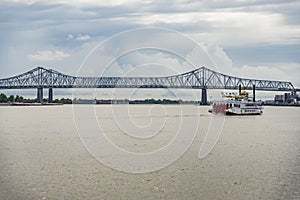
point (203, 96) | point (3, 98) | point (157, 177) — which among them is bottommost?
point (157, 177)

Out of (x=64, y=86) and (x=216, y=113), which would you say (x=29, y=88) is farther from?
(x=216, y=113)

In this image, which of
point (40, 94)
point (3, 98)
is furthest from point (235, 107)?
point (3, 98)

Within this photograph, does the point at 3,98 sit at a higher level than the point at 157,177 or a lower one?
higher

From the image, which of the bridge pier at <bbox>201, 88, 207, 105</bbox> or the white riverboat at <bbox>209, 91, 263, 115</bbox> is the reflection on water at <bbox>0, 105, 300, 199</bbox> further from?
the bridge pier at <bbox>201, 88, 207, 105</bbox>

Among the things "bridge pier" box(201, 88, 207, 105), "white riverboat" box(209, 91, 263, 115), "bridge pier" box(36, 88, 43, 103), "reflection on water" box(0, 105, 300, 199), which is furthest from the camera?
"bridge pier" box(36, 88, 43, 103)

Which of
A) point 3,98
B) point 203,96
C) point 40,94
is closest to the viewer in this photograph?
point 203,96

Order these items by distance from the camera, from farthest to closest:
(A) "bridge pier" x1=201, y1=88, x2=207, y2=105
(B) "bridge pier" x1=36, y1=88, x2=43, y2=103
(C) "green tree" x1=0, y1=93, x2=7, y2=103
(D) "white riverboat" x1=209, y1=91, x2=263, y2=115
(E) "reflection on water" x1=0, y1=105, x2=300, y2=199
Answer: (C) "green tree" x1=0, y1=93, x2=7, y2=103
(B) "bridge pier" x1=36, y1=88, x2=43, y2=103
(A) "bridge pier" x1=201, y1=88, x2=207, y2=105
(D) "white riverboat" x1=209, y1=91, x2=263, y2=115
(E) "reflection on water" x1=0, y1=105, x2=300, y2=199

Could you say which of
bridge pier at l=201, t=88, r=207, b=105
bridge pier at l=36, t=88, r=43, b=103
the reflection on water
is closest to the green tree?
bridge pier at l=36, t=88, r=43, b=103

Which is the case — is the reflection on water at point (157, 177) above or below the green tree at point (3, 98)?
below

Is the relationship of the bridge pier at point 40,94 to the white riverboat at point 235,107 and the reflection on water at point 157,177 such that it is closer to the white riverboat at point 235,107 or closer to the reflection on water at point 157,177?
the white riverboat at point 235,107

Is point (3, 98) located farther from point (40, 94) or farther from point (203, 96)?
point (203, 96)

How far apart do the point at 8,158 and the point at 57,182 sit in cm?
556

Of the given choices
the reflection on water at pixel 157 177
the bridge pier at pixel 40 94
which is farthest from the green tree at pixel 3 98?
the reflection on water at pixel 157 177

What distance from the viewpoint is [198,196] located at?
11.6m
